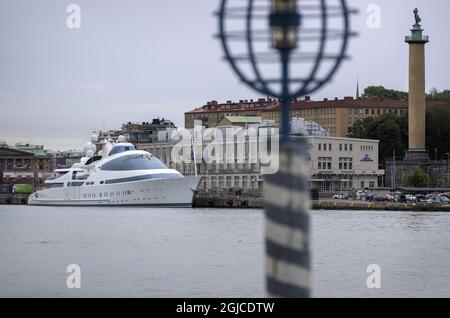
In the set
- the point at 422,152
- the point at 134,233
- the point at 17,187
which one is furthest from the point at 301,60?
the point at 17,187

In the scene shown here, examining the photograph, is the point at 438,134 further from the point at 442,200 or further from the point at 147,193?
the point at 147,193

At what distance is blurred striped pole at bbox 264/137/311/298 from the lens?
886 cm

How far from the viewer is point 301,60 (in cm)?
887

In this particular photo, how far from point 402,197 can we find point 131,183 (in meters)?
17.5

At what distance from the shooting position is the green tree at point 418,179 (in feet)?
274

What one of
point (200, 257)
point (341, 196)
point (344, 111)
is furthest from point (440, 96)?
point (200, 257)

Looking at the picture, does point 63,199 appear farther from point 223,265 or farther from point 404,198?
point 223,265

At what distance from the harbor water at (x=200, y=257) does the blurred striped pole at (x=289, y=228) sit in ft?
43.6

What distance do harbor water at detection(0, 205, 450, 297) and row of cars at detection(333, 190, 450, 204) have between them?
18612 millimetres

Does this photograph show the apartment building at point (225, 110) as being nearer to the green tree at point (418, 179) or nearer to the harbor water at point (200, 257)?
the green tree at point (418, 179)

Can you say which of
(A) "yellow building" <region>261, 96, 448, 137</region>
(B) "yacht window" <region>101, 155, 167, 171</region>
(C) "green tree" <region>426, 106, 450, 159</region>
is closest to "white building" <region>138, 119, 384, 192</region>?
(C) "green tree" <region>426, 106, 450, 159</region>

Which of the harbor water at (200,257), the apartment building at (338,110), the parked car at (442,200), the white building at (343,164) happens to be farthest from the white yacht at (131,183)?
the apartment building at (338,110)

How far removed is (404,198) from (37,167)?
72.9m
